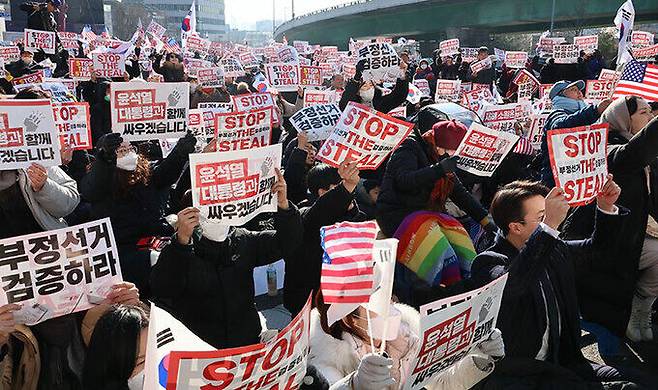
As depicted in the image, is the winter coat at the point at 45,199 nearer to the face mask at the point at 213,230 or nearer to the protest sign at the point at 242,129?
the face mask at the point at 213,230

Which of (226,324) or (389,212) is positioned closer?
(226,324)

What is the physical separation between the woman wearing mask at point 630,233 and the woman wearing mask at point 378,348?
5.97ft

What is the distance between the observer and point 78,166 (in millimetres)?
6145

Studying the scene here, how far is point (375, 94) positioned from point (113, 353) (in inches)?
249

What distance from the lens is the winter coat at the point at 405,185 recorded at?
163 inches

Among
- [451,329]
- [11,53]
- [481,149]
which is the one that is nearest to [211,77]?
[11,53]

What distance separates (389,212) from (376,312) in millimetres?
1845

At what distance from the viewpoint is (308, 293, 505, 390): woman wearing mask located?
8.29ft

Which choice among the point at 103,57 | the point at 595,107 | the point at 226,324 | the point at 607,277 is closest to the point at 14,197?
the point at 226,324

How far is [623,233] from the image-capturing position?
4.02 m

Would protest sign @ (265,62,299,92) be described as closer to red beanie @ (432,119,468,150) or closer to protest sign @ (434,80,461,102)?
protest sign @ (434,80,461,102)

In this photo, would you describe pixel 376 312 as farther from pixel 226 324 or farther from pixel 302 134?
pixel 302 134

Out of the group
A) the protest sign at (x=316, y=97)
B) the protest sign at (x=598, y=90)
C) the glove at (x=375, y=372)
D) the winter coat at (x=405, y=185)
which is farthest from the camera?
the protest sign at (x=598, y=90)

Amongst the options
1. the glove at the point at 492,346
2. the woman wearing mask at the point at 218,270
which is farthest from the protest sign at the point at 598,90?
the glove at the point at 492,346
